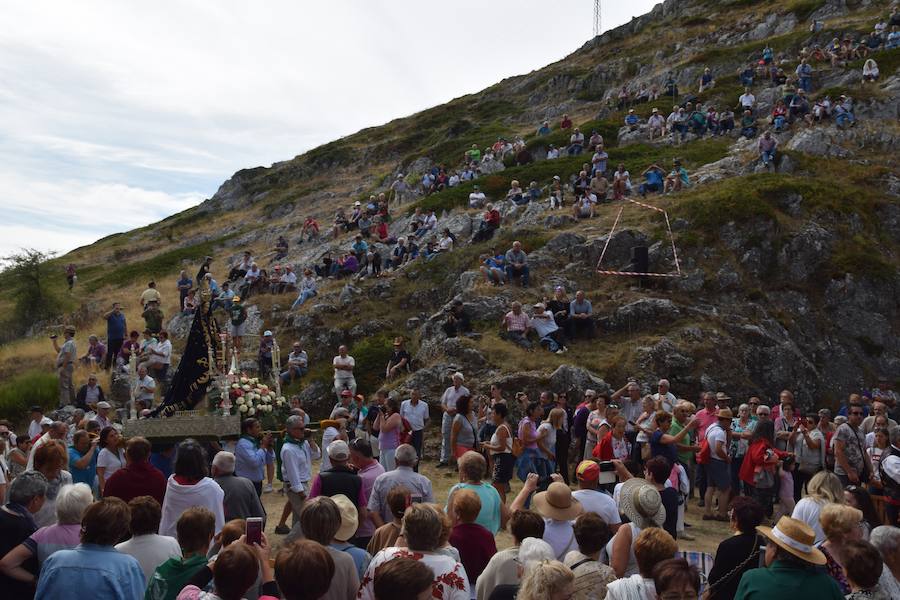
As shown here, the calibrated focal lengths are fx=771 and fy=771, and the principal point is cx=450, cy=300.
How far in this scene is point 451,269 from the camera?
81.9 ft

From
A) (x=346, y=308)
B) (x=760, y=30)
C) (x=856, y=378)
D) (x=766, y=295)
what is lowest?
(x=856, y=378)

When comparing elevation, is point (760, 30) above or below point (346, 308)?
above

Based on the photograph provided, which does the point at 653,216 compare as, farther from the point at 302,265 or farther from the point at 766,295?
the point at 302,265

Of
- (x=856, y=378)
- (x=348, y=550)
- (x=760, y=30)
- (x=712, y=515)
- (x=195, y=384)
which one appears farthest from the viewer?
(x=760, y=30)

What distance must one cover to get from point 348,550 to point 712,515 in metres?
8.52

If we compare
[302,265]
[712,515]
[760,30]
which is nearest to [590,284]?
[712,515]

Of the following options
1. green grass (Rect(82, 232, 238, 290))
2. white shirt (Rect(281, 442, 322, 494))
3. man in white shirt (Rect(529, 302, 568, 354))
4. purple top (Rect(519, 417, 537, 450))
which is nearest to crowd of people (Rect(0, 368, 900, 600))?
white shirt (Rect(281, 442, 322, 494))

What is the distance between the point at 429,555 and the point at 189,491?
275 cm

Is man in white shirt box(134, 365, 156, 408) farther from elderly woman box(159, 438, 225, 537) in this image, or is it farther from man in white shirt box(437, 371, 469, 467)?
elderly woman box(159, 438, 225, 537)

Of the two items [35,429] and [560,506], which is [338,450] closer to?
[560,506]

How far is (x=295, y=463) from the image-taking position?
9.60 m

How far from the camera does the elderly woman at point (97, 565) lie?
15.0ft

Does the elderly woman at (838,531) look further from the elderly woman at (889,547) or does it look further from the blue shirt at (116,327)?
the blue shirt at (116,327)

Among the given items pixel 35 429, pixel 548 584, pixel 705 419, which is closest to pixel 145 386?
pixel 35 429
